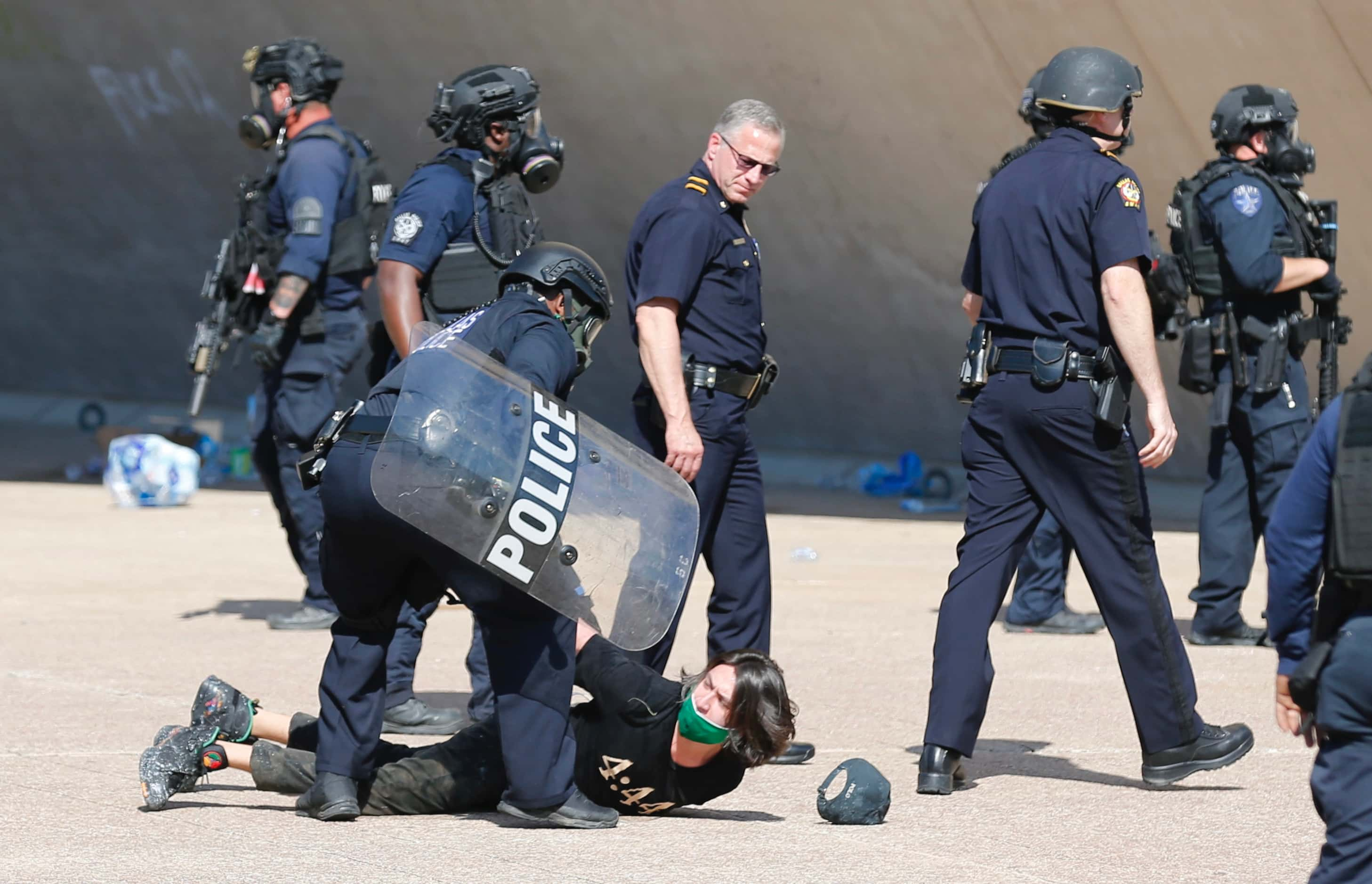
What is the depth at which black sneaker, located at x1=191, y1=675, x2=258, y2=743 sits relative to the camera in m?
4.54

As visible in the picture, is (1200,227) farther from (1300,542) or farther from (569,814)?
(1300,542)

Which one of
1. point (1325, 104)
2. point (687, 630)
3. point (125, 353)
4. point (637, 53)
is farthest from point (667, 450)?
point (125, 353)

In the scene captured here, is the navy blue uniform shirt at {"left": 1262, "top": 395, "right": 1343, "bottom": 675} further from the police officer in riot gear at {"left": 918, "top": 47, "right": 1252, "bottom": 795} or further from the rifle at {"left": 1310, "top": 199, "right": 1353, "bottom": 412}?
the rifle at {"left": 1310, "top": 199, "right": 1353, "bottom": 412}

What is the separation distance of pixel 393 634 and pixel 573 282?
868mm

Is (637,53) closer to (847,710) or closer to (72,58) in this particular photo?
(72,58)

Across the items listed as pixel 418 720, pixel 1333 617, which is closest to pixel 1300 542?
pixel 1333 617

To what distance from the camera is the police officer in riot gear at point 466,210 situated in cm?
565

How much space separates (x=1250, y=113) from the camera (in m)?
7.16

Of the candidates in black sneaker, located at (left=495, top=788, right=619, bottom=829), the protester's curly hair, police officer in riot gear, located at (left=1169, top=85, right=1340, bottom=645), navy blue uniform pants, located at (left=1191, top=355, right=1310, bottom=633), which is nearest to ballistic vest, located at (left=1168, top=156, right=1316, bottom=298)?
police officer in riot gear, located at (left=1169, top=85, right=1340, bottom=645)

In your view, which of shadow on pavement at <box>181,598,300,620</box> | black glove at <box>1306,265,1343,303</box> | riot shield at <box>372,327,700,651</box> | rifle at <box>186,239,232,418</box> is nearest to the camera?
riot shield at <box>372,327,700,651</box>

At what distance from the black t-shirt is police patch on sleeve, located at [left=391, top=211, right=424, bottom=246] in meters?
1.71

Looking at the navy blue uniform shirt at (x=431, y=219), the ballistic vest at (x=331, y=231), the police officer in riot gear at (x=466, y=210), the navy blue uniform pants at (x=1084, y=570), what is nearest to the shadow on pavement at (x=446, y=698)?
the police officer in riot gear at (x=466, y=210)

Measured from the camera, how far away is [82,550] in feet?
32.7

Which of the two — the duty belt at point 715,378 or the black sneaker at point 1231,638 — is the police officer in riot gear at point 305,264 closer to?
the duty belt at point 715,378
